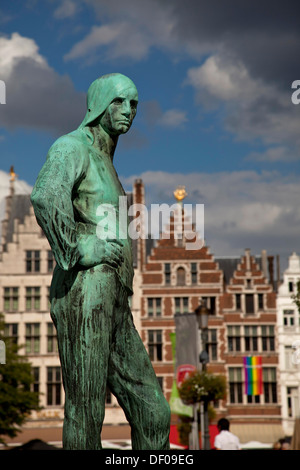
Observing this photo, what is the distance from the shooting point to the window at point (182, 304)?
36875mm

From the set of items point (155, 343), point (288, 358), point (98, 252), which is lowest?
point (288, 358)

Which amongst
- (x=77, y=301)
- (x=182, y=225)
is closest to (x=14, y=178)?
(x=182, y=225)

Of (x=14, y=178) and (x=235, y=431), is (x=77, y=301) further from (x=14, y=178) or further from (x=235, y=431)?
(x=14, y=178)

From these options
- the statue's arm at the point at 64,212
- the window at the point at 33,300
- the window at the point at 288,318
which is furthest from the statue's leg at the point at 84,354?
the window at the point at 288,318

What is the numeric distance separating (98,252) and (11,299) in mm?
35194

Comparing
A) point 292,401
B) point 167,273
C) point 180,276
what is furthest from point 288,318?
point 167,273

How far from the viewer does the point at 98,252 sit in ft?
11.3

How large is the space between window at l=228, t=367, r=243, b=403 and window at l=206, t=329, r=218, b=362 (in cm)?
108

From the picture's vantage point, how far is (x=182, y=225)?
37312 millimetres

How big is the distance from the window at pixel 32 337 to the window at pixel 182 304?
7645 millimetres

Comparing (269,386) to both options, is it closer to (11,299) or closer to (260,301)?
(260,301)

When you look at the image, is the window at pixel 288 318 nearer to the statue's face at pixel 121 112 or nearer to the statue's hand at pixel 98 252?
the statue's face at pixel 121 112

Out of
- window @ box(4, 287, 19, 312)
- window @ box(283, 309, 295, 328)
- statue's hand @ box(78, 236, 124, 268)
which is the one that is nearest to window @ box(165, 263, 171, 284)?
window @ box(283, 309, 295, 328)
